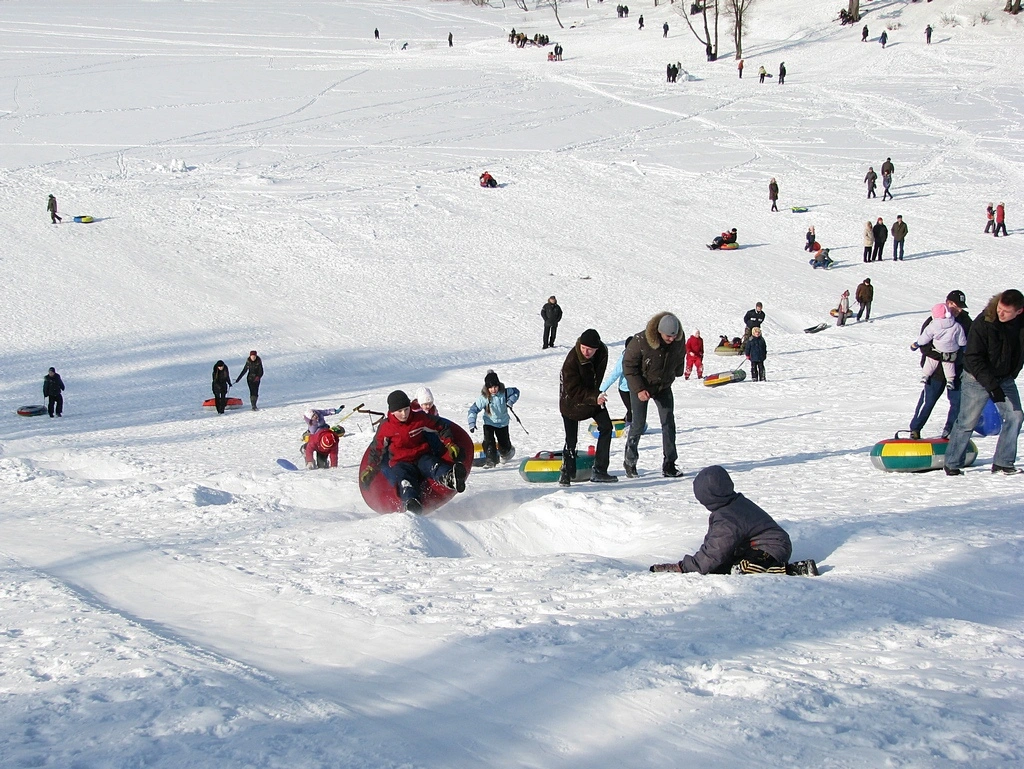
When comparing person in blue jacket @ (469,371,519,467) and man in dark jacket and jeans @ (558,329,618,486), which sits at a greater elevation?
man in dark jacket and jeans @ (558,329,618,486)

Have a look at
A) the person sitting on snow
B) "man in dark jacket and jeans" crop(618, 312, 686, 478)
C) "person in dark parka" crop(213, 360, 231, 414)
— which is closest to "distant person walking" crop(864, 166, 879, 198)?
the person sitting on snow

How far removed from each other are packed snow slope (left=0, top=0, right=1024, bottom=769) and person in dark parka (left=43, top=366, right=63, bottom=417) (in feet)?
1.96

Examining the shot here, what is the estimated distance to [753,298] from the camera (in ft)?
78.5

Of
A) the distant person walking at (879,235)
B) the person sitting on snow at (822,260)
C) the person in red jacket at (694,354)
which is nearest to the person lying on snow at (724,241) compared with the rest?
the person sitting on snow at (822,260)

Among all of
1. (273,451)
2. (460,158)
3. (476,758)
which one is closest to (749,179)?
(460,158)

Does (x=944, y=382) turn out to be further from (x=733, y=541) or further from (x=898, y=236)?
(x=898, y=236)

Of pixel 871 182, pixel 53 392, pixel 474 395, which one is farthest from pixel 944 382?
pixel 871 182

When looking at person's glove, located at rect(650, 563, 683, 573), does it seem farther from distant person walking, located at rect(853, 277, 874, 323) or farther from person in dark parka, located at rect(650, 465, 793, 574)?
distant person walking, located at rect(853, 277, 874, 323)

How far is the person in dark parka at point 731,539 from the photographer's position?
18.2 feet

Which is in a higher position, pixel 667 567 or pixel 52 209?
pixel 52 209

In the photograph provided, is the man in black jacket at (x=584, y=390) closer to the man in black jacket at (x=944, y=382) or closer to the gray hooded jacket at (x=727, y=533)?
the gray hooded jacket at (x=727, y=533)

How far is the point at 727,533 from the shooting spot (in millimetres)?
5543

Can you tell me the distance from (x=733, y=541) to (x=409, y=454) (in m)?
3.48

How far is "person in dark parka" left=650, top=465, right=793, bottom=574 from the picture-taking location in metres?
5.54
